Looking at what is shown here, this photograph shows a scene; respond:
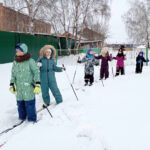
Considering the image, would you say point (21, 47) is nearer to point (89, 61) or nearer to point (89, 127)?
point (89, 127)

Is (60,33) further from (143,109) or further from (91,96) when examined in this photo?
(143,109)

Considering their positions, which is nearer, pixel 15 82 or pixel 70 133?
pixel 70 133

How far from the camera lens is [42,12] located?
51.0 ft

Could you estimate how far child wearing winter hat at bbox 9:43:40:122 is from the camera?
2.96 metres

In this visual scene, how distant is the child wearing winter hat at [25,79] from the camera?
296 cm

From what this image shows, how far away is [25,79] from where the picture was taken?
3018 mm

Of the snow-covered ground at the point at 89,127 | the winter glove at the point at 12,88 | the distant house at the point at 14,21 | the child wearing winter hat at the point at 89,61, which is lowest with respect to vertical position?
the snow-covered ground at the point at 89,127

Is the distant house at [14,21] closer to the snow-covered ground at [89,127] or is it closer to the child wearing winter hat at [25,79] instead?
the child wearing winter hat at [25,79]

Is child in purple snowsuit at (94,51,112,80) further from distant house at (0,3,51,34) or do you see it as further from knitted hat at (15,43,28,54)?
distant house at (0,3,51,34)

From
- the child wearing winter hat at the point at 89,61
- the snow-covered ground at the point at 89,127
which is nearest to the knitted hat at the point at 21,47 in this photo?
the snow-covered ground at the point at 89,127

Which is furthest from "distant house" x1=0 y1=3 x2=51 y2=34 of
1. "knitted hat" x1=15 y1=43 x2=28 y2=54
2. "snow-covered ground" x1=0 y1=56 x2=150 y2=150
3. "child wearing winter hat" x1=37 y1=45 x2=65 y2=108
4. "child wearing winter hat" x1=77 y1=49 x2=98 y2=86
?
"snow-covered ground" x1=0 y1=56 x2=150 y2=150

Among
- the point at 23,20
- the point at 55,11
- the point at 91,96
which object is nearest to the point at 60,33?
the point at 55,11

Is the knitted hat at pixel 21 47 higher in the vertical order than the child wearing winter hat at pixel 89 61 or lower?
higher

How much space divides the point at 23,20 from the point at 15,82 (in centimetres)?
1649
